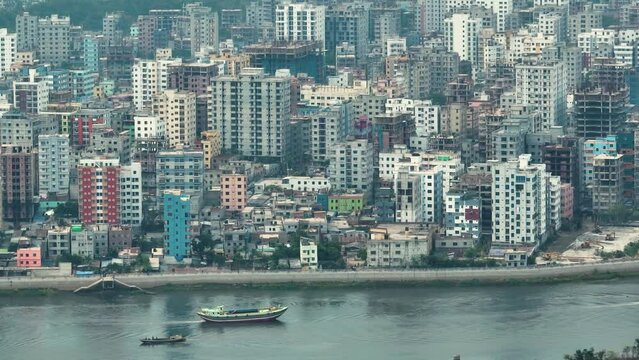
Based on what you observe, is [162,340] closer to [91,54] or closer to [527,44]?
[527,44]

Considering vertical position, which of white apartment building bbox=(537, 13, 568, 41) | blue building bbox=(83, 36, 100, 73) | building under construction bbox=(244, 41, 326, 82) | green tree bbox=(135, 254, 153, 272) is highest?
white apartment building bbox=(537, 13, 568, 41)

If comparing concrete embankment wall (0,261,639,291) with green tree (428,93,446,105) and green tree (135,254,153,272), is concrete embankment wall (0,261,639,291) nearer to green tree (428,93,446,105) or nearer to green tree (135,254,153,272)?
green tree (135,254,153,272)

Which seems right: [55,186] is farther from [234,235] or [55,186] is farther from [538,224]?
[538,224]

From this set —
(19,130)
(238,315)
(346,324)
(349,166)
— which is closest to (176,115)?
(19,130)

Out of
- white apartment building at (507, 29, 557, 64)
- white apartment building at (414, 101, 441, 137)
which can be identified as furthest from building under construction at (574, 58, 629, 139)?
white apartment building at (507, 29, 557, 64)

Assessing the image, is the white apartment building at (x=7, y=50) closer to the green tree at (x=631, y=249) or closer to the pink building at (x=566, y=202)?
the pink building at (x=566, y=202)

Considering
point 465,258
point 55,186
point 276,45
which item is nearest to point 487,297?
point 465,258
